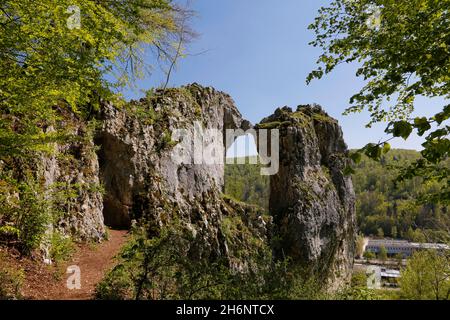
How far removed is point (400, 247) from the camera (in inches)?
3930

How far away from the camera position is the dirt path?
23.5 feet

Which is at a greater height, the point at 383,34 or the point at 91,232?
the point at 383,34

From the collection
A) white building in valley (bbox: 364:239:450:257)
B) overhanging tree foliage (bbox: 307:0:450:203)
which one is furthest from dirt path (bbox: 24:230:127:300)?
white building in valley (bbox: 364:239:450:257)

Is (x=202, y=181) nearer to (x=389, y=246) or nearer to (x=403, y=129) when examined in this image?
(x=403, y=129)

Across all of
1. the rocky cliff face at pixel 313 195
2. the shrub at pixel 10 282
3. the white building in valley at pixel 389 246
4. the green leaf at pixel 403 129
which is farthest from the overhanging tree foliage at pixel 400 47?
the white building in valley at pixel 389 246

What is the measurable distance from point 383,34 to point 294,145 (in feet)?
67.2

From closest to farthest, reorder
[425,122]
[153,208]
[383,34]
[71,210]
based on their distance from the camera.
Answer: [425,122]
[383,34]
[71,210]
[153,208]

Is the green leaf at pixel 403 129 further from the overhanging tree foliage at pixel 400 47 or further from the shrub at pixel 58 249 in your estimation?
the shrub at pixel 58 249

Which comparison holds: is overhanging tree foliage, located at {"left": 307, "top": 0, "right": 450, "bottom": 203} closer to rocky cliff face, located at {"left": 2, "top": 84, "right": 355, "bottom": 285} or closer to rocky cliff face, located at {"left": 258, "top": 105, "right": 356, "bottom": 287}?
rocky cliff face, located at {"left": 2, "top": 84, "right": 355, "bottom": 285}

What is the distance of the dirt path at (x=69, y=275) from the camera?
7.18 meters

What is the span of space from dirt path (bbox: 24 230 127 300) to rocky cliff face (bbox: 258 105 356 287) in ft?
46.9

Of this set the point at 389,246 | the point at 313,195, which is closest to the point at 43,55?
the point at 313,195
